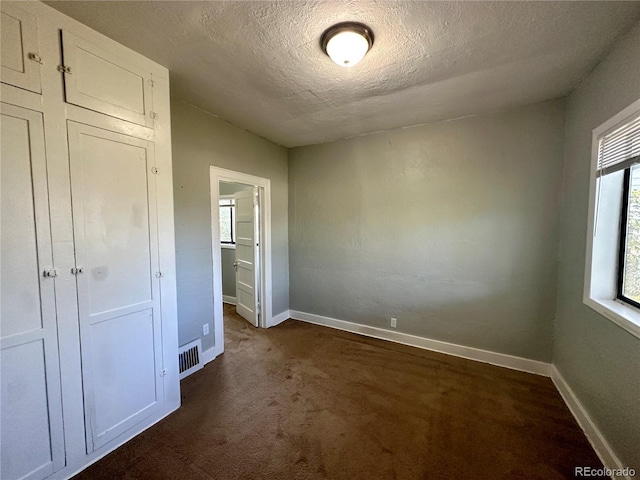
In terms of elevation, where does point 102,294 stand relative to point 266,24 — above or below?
below

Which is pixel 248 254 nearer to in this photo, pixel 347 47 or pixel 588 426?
pixel 347 47

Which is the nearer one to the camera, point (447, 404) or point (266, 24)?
point (266, 24)

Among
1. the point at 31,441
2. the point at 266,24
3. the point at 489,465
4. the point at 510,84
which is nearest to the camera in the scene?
the point at 31,441

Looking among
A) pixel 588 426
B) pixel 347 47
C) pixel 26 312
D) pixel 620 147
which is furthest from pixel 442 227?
pixel 26 312

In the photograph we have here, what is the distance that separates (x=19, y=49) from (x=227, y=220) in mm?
3913

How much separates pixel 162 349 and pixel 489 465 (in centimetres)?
234

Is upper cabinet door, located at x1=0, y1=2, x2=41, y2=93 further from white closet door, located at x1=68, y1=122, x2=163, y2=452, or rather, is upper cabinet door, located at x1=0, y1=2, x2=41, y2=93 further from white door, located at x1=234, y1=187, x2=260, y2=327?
white door, located at x1=234, y1=187, x2=260, y2=327

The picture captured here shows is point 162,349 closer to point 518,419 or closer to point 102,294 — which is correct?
point 102,294

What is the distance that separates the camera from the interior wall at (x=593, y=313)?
1438 millimetres

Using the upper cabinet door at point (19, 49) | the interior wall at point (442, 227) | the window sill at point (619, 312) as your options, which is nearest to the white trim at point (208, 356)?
the interior wall at point (442, 227)

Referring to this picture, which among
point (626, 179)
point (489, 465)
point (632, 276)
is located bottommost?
point (489, 465)

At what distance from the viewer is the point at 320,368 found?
8.80 ft

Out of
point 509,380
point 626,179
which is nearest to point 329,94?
point 626,179

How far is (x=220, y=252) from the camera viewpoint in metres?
2.88
